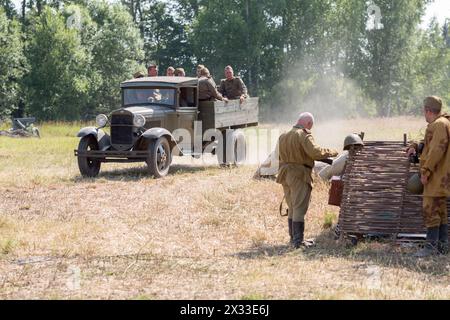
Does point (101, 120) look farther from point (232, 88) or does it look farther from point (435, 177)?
point (435, 177)

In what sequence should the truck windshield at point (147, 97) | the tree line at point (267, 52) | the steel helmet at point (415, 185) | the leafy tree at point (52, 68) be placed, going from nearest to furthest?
1. the steel helmet at point (415, 185)
2. the truck windshield at point (147, 97)
3. the leafy tree at point (52, 68)
4. the tree line at point (267, 52)

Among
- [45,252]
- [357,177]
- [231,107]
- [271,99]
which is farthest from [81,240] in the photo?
[271,99]

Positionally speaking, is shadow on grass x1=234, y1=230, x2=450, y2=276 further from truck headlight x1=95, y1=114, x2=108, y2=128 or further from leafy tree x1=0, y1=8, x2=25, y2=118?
leafy tree x1=0, y1=8, x2=25, y2=118

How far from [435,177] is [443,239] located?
64cm

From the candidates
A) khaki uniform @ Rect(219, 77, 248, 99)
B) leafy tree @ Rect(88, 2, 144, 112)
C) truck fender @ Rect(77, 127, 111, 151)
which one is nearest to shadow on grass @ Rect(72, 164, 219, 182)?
truck fender @ Rect(77, 127, 111, 151)

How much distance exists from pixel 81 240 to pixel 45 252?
24.9 inches

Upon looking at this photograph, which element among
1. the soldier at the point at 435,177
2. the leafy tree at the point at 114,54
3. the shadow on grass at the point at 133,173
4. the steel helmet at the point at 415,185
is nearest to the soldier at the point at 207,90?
the shadow on grass at the point at 133,173

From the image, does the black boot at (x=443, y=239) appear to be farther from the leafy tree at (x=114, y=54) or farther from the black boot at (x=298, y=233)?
the leafy tree at (x=114, y=54)

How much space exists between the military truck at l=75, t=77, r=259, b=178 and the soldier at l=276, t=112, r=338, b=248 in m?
5.50

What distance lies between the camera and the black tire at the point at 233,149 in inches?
611

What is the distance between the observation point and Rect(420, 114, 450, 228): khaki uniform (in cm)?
732

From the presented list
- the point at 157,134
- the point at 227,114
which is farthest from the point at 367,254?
the point at 227,114

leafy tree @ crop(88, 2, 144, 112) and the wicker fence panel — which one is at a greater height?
leafy tree @ crop(88, 2, 144, 112)

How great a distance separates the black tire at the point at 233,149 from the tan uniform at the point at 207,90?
887 millimetres
